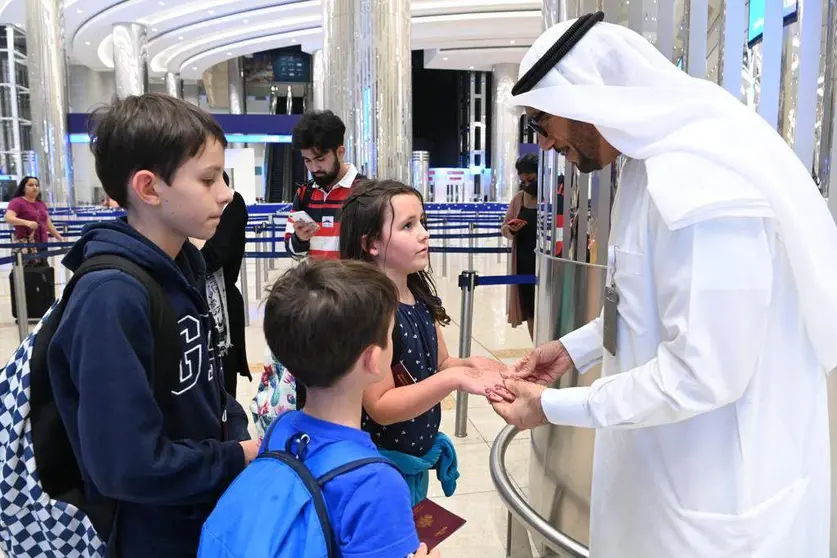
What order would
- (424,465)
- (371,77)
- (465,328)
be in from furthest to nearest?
1. (371,77)
2. (465,328)
3. (424,465)

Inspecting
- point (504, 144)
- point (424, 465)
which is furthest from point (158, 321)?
point (504, 144)

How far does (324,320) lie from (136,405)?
36 centimetres

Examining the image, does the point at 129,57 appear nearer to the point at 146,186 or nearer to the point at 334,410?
the point at 146,186

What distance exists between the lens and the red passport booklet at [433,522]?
1978 millimetres

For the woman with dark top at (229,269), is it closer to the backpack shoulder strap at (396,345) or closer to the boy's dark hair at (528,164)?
the backpack shoulder strap at (396,345)

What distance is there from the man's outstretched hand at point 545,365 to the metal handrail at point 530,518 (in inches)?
22.7

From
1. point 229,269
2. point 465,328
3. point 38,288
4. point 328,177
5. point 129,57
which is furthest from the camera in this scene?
point 129,57

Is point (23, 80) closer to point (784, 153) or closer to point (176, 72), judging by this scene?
point (176, 72)

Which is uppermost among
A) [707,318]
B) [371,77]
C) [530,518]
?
[371,77]

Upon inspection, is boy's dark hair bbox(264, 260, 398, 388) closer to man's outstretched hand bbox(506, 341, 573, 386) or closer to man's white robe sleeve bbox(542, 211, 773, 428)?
man's white robe sleeve bbox(542, 211, 773, 428)

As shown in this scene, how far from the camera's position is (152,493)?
47.9 inches

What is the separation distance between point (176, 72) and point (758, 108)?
31093 millimetres

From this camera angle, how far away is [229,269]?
3.13 metres

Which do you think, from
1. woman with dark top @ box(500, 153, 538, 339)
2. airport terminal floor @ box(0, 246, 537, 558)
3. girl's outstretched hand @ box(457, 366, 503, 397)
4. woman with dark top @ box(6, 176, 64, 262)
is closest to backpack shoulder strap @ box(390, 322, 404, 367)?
girl's outstretched hand @ box(457, 366, 503, 397)
